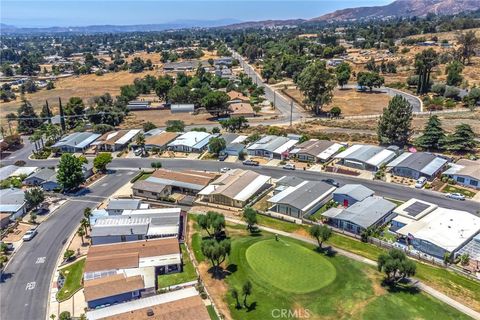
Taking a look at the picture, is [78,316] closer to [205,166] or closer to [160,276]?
[160,276]

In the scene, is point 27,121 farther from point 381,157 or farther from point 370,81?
point 370,81

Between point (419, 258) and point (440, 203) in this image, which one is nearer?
point (419, 258)

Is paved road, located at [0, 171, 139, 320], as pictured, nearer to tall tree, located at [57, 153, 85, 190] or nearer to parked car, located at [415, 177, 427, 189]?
tall tree, located at [57, 153, 85, 190]

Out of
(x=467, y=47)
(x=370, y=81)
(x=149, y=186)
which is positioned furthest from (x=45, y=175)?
(x=467, y=47)

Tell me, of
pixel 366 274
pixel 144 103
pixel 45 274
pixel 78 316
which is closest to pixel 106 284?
pixel 78 316

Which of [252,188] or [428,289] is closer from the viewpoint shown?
→ [428,289]

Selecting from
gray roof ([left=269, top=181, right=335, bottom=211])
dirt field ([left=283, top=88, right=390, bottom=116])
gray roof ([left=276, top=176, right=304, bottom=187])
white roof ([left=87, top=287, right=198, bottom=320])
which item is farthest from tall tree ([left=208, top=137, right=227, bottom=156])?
dirt field ([left=283, top=88, right=390, bottom=116])

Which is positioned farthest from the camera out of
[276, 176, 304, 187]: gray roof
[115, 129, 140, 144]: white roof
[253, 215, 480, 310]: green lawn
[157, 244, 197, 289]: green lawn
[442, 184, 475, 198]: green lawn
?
[115, 129, 140, 144]: white roof
